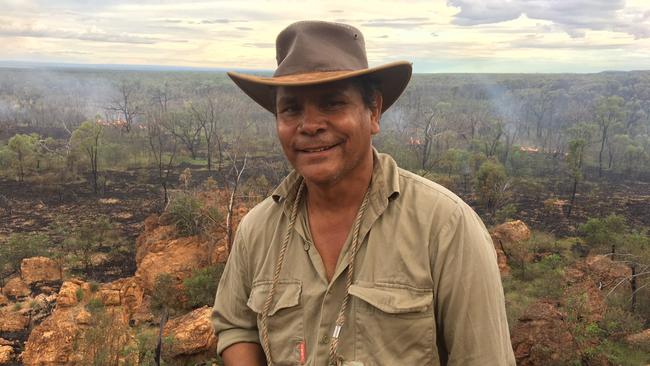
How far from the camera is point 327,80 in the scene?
127 centimetres

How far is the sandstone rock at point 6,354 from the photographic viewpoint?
350 inches

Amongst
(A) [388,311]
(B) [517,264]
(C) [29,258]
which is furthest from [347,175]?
(C) [29,258]

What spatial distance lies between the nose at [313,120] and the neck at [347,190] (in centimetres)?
17

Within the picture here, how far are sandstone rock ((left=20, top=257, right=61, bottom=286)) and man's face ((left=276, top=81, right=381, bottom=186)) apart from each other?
13898 mm

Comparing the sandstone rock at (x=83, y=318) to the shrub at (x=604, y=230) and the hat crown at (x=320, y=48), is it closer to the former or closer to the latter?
the hat crown at (x=320, y=48)

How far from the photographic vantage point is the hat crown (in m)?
1.34

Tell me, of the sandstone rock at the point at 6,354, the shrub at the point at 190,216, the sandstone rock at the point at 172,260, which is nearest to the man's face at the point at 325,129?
the sandstone rock at the point at 6,354

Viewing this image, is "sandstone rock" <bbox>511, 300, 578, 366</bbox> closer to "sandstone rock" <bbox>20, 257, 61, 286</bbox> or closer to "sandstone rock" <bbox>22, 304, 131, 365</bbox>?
"sandstone rock" <bbox>22, 304, 131, 365</bbox>

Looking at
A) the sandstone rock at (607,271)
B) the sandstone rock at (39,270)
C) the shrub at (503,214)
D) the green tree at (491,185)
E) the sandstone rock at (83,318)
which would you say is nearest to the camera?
→ the sandstone rock at (83,318)

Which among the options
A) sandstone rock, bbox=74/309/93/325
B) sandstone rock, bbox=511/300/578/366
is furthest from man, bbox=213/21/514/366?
sandstone rock, bbox=74/309/93/325

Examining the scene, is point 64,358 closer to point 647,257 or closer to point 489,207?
point 647,257

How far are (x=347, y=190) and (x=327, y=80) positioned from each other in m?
0.34

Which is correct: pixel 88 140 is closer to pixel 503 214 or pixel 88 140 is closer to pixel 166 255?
pixel 166 255

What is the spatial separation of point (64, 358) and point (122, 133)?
3092 centimetres
